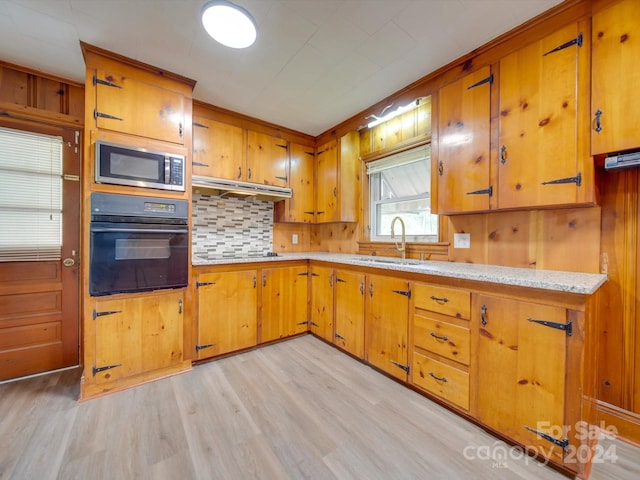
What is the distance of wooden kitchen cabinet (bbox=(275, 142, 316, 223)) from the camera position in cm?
323

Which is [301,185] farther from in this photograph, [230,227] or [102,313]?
[102,313]

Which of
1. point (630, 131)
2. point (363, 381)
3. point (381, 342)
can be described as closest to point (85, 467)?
point (363, 381)

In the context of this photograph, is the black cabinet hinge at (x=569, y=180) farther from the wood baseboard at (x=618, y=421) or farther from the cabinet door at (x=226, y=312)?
the cabinet door at (x=226, y=312)

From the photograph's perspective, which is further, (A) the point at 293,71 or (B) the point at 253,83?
(B) the point at 253,83

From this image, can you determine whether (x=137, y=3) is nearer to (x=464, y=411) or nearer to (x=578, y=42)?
(x=578, y=42)

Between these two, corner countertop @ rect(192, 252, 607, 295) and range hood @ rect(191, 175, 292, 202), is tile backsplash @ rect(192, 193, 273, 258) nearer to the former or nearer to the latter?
range hood @ rect(191, 175, 292, 202)

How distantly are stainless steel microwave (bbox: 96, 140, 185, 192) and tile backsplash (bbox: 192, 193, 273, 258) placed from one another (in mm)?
740

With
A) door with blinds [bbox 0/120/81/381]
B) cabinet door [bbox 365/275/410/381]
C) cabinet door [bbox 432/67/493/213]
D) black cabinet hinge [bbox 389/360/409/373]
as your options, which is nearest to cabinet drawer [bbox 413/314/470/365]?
cabinet door [bbox 365/275/410/381]

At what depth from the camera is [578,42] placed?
1416 millimetres

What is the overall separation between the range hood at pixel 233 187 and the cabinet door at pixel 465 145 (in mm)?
1655

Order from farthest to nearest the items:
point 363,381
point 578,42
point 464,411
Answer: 1. point 363,381
2. point 464,411
3. point 578,42

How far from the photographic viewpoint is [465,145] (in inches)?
74.5

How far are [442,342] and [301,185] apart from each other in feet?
7.78

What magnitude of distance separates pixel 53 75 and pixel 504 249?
12.8ft
